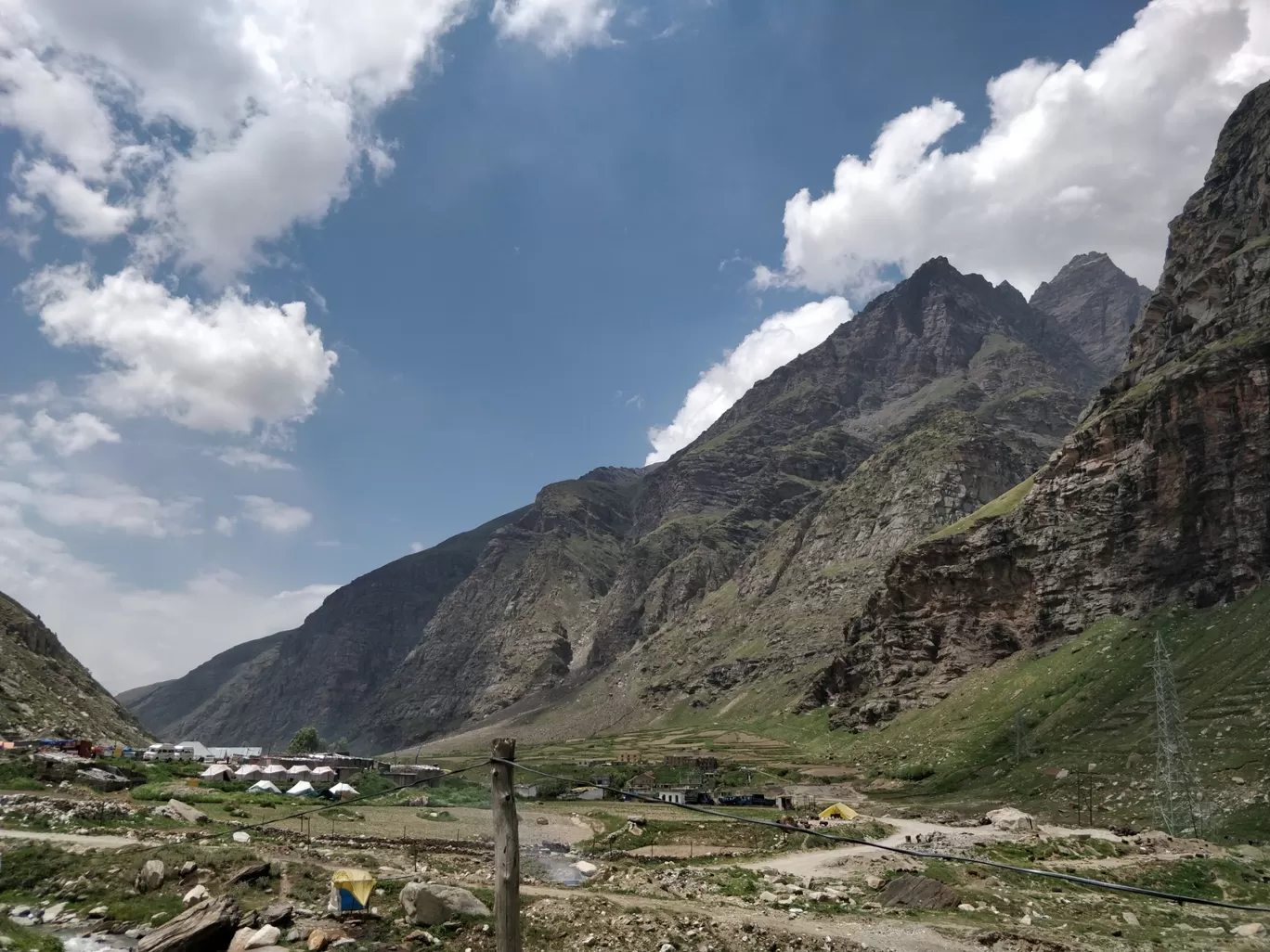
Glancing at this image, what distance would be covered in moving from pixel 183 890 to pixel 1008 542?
13395 cm

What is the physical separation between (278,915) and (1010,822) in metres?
52.0

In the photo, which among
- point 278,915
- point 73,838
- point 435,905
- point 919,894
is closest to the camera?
point 278,915

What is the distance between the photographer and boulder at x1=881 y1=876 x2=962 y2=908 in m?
27.2

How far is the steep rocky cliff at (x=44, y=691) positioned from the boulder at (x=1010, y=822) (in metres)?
79.8

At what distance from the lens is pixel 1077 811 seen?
196ft

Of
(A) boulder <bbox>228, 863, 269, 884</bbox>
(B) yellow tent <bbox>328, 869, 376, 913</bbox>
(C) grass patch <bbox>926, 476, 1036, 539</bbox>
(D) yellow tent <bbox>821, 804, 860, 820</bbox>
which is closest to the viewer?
(B) yellow tent <bbox>328, 869, 376, 913</bbox>

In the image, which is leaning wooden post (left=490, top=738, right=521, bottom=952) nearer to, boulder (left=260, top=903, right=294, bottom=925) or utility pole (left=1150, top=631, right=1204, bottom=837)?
boulder (left=260, top=903, right=294, bottom=925)

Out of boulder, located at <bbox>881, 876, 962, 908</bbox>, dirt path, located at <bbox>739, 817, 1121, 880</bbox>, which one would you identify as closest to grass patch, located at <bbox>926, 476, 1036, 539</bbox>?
dirt path, located at <bbox>739, 817, 1121, 880</bbox>

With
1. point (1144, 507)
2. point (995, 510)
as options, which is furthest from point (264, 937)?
point (995, 510)

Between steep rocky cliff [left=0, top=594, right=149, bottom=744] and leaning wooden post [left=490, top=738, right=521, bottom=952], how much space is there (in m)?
72.1

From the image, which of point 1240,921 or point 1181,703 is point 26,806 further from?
point 1181,703

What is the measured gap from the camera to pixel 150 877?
2523 cm

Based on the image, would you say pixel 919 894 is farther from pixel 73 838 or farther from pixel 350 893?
pixel 73 838

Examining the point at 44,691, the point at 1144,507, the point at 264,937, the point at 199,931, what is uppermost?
the point at 44,691
